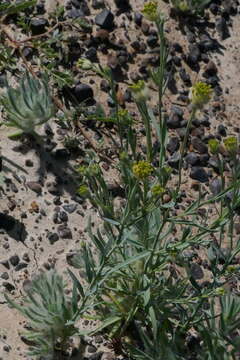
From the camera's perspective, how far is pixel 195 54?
15.0 ft

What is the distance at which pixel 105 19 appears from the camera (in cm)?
448

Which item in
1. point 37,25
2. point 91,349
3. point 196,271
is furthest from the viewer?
point 37,25

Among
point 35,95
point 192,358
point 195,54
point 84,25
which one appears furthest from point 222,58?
point 192,358

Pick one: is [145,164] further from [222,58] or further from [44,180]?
[222,58]

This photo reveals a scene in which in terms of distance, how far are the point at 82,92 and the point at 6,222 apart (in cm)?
93

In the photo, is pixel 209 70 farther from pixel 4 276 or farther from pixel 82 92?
pixel 4 276

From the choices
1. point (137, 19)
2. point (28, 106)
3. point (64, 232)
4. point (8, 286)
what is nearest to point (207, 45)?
point (137, 19)

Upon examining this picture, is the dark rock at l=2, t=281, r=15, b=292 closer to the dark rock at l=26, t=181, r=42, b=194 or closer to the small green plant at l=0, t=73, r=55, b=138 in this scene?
the dark rock at l=26, t=181, r=42, b=194

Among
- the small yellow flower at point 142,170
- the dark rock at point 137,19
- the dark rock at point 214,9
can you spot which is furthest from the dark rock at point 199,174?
the small yellow flower at point 142,170

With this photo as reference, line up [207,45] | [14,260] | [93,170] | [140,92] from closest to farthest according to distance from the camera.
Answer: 1. [140,92]
2. [93,170]
3. [14,260]
4. [207,45]

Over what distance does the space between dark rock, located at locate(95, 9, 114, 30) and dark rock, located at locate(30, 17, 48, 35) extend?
0.33 meters

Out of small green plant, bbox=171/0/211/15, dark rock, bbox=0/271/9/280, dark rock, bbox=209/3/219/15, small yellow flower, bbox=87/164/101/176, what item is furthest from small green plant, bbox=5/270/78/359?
dark rock, bbox=209/3/219/15

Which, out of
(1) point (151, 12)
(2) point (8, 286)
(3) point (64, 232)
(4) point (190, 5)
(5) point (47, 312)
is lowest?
(5) point (47, 312)

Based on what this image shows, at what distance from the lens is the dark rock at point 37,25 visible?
432cm
